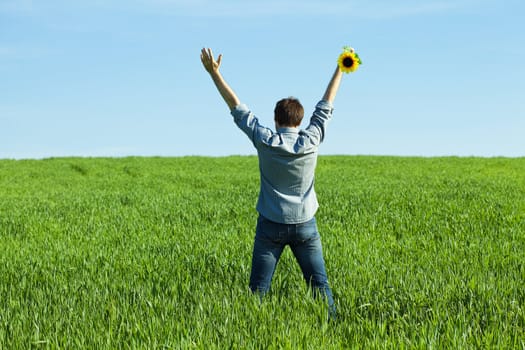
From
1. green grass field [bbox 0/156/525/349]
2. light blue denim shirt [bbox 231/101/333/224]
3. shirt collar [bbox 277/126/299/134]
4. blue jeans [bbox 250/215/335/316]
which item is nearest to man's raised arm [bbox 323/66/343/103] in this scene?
light blue denim shirt [bbox 231/101/333/224]

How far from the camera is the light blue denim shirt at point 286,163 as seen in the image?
503cm

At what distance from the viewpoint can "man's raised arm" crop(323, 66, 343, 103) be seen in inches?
212

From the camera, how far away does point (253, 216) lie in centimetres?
1309

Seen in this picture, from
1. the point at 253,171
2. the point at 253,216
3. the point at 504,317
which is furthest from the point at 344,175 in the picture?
the point at 504,317

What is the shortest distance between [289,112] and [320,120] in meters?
0.37

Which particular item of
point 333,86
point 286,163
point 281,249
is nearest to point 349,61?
point 333,86

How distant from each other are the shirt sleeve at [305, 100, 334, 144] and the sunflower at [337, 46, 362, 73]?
1.15ft

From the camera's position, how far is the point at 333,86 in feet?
17.7

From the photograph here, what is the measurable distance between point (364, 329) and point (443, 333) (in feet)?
2.23

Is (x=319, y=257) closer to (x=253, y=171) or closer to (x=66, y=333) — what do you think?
(x=66, y=333)

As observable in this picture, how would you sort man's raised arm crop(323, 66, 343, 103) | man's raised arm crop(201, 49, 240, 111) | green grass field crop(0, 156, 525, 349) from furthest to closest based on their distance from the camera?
man's raised arm crop(323, 66, 343, 103) < man's raised arm crop(201, 49, 240, 111) < green grass field crop(0, 156, 525, 349)

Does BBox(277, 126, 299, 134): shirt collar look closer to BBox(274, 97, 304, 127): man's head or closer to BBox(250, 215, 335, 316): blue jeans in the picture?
BBox(274, 97, 304, 127): man's head

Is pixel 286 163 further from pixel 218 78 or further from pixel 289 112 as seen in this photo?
pixel 218 78

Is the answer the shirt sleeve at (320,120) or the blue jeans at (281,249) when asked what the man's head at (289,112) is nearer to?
the shirt sleeve at (320,120)
